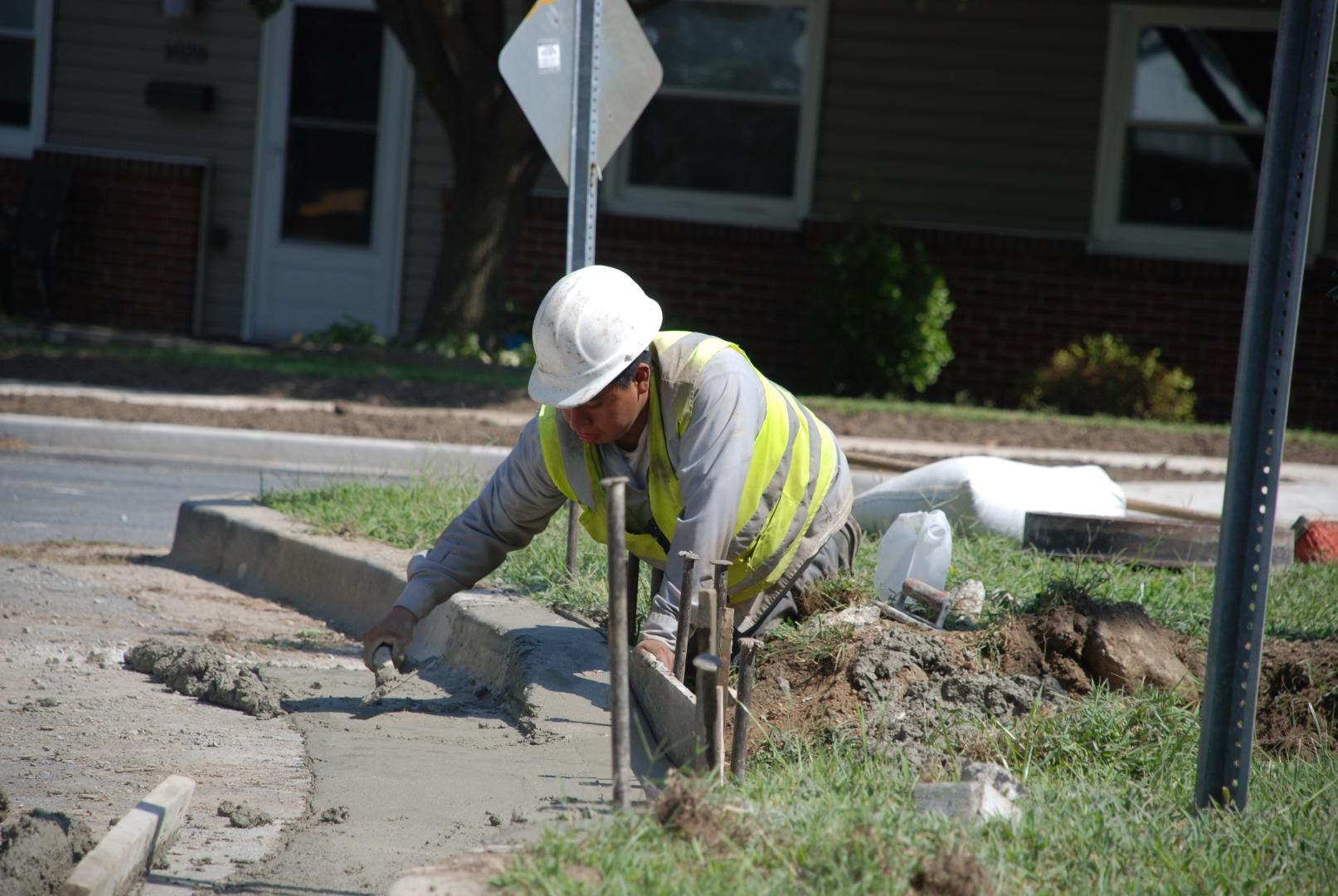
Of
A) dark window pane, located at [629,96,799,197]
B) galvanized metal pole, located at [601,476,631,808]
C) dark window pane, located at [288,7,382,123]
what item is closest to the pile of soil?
galvanized metal pole, located at [601,476,631,808]

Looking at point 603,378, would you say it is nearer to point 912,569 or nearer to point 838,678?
point 838,678

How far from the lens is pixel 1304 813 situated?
3109 millimetres

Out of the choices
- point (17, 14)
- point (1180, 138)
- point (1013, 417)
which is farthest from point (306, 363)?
point (1180, 138)

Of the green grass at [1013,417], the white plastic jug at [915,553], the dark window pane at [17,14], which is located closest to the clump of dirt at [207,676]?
the white plastic jug at [915,553]

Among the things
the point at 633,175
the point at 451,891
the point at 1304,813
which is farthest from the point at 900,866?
the point at 633,175

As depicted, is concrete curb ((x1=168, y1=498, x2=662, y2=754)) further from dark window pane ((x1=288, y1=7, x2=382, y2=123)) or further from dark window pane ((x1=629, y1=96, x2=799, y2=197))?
dark window pane ((x1=288, y1=7, x2=382, y2=123))

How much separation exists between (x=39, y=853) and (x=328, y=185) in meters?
12.8

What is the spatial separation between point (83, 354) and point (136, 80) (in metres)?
4.22

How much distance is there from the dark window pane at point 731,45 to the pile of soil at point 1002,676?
10.7 m

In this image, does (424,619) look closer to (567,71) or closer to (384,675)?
(384,675)

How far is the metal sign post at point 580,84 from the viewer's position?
17.6 feet

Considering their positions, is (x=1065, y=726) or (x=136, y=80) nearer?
(x=1065, y=726)

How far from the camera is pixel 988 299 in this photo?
1364 centimetres

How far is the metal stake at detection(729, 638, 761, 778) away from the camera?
3.11m
